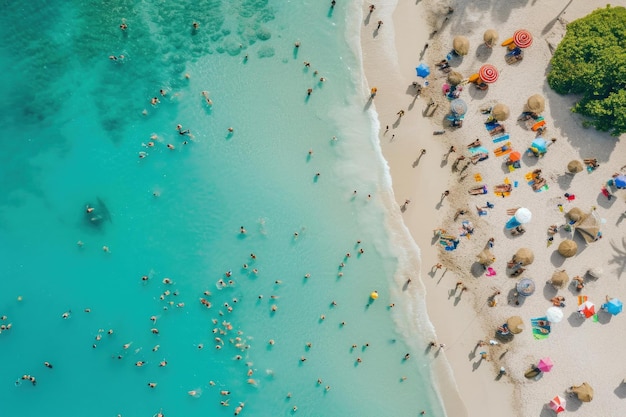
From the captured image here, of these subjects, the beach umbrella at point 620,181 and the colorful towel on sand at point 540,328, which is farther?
the colorful towel on sand at point 540,328

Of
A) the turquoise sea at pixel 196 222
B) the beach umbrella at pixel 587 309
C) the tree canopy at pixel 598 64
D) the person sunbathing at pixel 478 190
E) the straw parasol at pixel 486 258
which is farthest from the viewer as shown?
the person sunbathing at pixel 478 190

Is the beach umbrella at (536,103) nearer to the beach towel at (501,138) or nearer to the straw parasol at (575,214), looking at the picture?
the beach towel at (501,138)

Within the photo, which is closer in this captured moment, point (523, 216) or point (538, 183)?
point (523, 216)

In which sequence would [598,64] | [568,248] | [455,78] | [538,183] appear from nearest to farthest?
[598,64]
[568,248]
[455,78]
[538,183]

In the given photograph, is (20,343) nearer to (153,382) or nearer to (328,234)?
(153,382)

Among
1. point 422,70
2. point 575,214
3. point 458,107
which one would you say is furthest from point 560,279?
point 422,70

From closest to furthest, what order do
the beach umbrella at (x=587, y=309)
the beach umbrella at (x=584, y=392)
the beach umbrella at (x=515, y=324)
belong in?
the beach umbrella at (x=584, y=392) → the beach umbrella at (x=515, y=324) → the beach umbrella at (x=587, y=309)

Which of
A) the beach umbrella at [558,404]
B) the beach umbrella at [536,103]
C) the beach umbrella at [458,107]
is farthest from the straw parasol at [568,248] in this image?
the beach umbrella at [458,107]

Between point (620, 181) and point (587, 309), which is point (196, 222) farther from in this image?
point (620, 181)
